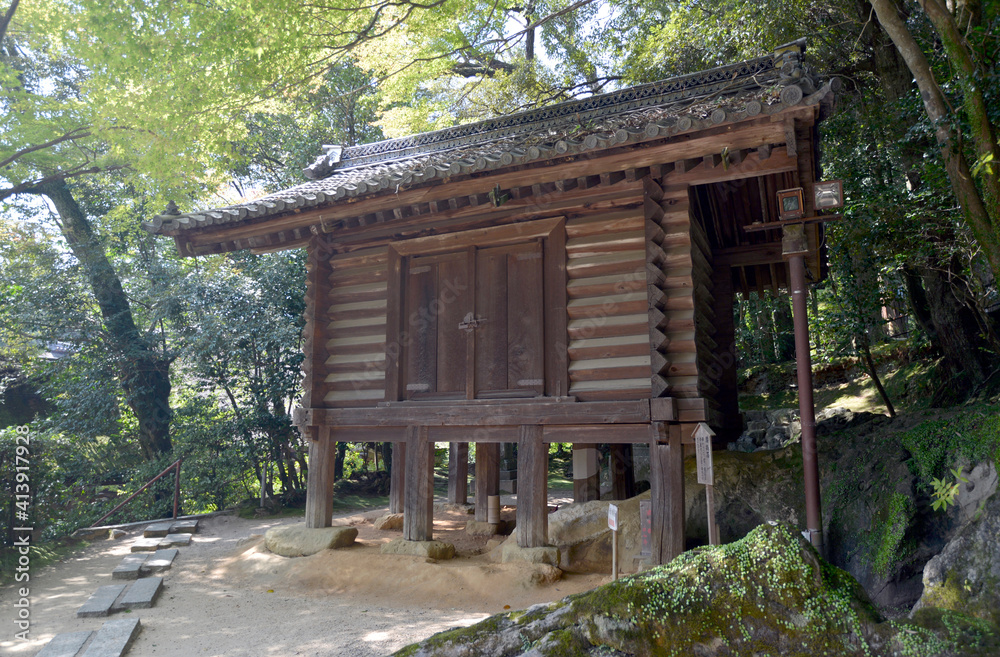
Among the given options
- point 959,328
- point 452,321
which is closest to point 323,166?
point 452,321

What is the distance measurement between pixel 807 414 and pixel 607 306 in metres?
2.48

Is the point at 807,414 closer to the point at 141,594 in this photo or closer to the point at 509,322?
the point at 509,322

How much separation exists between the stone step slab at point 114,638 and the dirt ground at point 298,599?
0.36ft

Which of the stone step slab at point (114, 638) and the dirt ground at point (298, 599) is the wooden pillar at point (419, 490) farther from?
the stone step slab at point (114, 638)

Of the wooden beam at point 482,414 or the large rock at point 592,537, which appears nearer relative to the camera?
the wooden beam at point 482,414

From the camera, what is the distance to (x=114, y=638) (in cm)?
564

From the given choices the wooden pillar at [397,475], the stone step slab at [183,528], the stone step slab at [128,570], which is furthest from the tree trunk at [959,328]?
the stone step slab at [183,528]

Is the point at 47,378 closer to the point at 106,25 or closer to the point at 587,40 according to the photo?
the point at 106,25

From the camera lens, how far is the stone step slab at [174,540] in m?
10.5

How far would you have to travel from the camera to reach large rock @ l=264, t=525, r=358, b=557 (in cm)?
853

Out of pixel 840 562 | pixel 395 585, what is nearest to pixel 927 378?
pixel 840 562

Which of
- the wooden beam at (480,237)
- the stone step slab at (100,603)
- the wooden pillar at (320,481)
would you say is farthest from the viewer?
the wooden pillar at (320,481)

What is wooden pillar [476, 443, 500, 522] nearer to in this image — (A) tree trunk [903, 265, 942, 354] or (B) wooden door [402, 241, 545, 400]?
(B) wooden door [402, 241, 545, 400]

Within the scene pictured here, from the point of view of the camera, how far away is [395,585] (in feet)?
24.3
